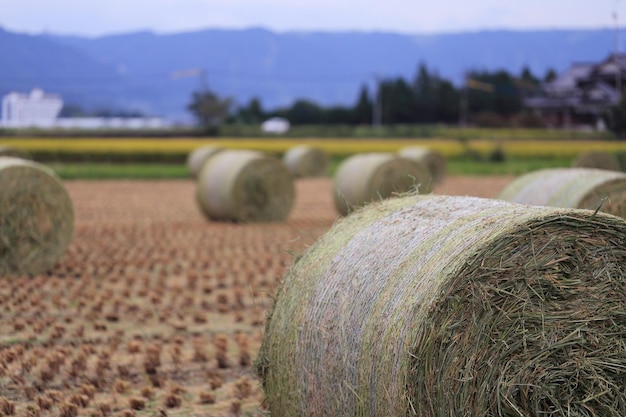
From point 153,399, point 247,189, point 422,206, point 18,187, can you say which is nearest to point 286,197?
point 247,189

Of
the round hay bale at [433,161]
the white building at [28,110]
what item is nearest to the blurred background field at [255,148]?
the round hay bale at [433,161]

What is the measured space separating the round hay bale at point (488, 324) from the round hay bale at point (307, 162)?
1353 inches

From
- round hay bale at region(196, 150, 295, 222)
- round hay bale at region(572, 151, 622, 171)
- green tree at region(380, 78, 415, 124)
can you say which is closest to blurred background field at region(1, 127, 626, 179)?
round hay bale at region(572, 151, 622, 171)

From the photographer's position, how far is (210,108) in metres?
107

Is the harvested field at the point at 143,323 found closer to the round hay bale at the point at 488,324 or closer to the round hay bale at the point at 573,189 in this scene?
the round hay bale at the point at 488,324

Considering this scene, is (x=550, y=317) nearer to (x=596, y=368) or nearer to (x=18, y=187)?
(x=596, y=368)

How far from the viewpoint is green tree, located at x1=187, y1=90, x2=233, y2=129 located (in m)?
106

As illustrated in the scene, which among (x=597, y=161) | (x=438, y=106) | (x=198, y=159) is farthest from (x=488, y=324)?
(x=438, y=106)

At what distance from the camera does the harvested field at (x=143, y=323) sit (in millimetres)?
7113

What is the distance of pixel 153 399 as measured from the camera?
23.5 ft

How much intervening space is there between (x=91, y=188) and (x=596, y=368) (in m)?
28.2

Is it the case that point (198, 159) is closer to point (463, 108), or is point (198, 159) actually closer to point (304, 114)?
point (463, 108)

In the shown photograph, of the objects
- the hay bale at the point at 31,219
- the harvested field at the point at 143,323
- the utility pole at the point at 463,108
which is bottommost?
the utility pole at the point at 463,108

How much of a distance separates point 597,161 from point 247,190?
7.51 meters
